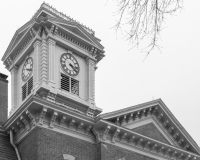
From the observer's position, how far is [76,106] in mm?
26984

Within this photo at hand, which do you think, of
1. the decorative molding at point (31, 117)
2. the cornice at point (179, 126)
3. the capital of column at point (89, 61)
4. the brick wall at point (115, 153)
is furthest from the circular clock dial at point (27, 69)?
the cornice at point (179, 126)

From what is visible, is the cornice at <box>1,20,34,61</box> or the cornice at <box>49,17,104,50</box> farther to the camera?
the cornice at <box>1,20,34,61</box>

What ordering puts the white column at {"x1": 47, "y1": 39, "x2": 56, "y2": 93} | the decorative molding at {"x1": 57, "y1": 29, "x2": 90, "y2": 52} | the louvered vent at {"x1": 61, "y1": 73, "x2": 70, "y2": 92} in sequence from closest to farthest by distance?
1. the white column at {"x1": 47, "y1": 39, "x2": 56, "y2": 93}
2. the louvered vent at {"x1": 61, "y1": 73, "x2": 70, "y2": 92}
3. the decorative molding at {"x1": 57, "y1": 29, "x2": 90, "y2": 52}

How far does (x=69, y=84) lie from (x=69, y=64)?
4.42 ft

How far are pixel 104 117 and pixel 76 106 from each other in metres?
3.10

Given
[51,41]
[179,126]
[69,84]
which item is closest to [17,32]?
[51,41]

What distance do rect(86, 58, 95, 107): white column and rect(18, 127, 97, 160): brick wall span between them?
4.45 m

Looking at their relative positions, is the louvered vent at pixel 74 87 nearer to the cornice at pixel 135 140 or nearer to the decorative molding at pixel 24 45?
the decorative molding at pixel 24 45

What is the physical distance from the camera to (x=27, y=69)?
1122 inches

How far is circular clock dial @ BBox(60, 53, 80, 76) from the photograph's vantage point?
27.8m

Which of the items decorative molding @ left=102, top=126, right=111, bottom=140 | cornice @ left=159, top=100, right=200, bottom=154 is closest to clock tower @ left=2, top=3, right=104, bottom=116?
decorative molding @ left=102, top=126, right=111, bottom=140

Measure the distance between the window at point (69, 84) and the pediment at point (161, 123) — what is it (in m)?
3.70

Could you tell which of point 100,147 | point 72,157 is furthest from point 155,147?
point 72,157

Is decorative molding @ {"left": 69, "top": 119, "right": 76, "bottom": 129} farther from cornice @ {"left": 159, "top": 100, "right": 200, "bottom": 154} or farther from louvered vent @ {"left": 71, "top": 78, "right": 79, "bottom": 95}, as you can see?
cornice @ {"left": 159, "top": 100, "right": 200, "bottom": 154}
